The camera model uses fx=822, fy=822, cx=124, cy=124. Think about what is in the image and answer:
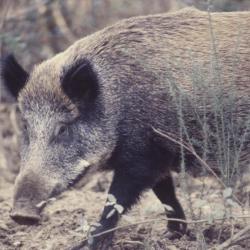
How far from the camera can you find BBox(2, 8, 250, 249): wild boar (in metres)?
5.32

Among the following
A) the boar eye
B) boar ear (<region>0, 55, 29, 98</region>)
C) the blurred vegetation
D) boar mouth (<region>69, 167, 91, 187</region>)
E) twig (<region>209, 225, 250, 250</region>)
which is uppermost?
boar ear (<region>0, 55, 29, 98</region>)

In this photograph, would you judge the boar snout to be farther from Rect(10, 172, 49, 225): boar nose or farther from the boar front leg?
the boar front leg

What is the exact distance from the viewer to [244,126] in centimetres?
539

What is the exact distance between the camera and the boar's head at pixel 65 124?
530 centimetres

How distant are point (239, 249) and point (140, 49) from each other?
1.46 m

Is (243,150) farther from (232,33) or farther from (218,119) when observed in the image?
(232,33)

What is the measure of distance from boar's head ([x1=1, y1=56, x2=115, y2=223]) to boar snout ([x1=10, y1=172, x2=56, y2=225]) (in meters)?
0.19

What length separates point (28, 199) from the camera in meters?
4.88

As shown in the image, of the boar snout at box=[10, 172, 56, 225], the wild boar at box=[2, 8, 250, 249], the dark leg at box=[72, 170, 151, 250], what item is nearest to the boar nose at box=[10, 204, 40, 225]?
the boar snout at box=[10, 172, 56, 225]

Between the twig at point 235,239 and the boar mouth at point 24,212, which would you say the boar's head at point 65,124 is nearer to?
the boar mouth at point 24,212

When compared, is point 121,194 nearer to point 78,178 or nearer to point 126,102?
point 78,178

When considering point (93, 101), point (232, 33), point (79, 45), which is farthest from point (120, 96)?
point (232, 33)

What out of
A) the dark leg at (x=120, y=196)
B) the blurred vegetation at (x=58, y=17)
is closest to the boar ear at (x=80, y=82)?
the dark leg at (x=120, y=196)

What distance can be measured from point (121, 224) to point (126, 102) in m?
1.00
